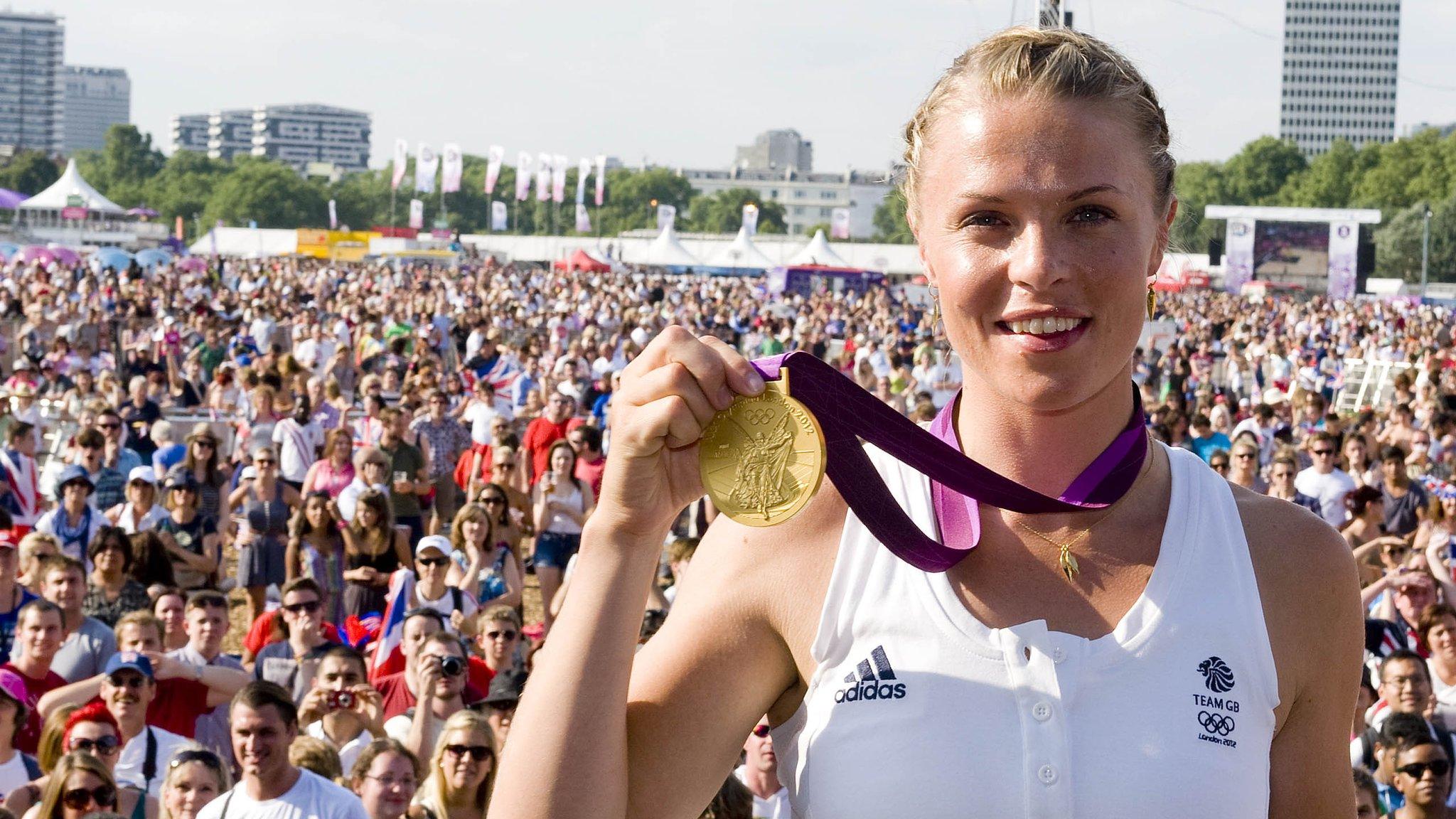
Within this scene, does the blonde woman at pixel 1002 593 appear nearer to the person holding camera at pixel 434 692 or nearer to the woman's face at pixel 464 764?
the woman's face at pixel 464 764

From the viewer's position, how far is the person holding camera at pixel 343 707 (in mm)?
6309

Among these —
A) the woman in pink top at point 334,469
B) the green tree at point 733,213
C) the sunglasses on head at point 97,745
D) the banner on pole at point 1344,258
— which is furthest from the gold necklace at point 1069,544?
the green tree at point 733,213

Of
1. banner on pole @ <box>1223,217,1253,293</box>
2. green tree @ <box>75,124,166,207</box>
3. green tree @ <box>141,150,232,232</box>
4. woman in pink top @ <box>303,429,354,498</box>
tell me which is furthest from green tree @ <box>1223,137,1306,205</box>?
woman in pink top @ <box>303,429,354,498</box>

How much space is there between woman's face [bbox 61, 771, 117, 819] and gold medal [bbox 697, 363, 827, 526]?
14.7 ft

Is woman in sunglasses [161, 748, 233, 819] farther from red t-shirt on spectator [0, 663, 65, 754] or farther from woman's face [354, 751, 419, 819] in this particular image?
red t-shirt on spectator [0, 663, 65, 754]

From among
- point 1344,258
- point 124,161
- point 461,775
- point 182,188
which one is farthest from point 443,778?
point 124,161

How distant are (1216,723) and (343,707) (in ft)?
17.8

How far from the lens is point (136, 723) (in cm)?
625

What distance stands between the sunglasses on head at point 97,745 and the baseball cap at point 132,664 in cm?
49

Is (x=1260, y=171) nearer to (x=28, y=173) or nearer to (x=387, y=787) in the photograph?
(x=28, y=173)

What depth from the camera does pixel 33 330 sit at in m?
20.1

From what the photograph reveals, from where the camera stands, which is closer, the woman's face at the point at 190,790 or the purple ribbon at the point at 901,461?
the purple ribbon at the point at 901,461

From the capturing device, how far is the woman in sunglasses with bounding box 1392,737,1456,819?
575 centimetres

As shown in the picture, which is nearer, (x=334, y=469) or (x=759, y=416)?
(x=759, y=416)
